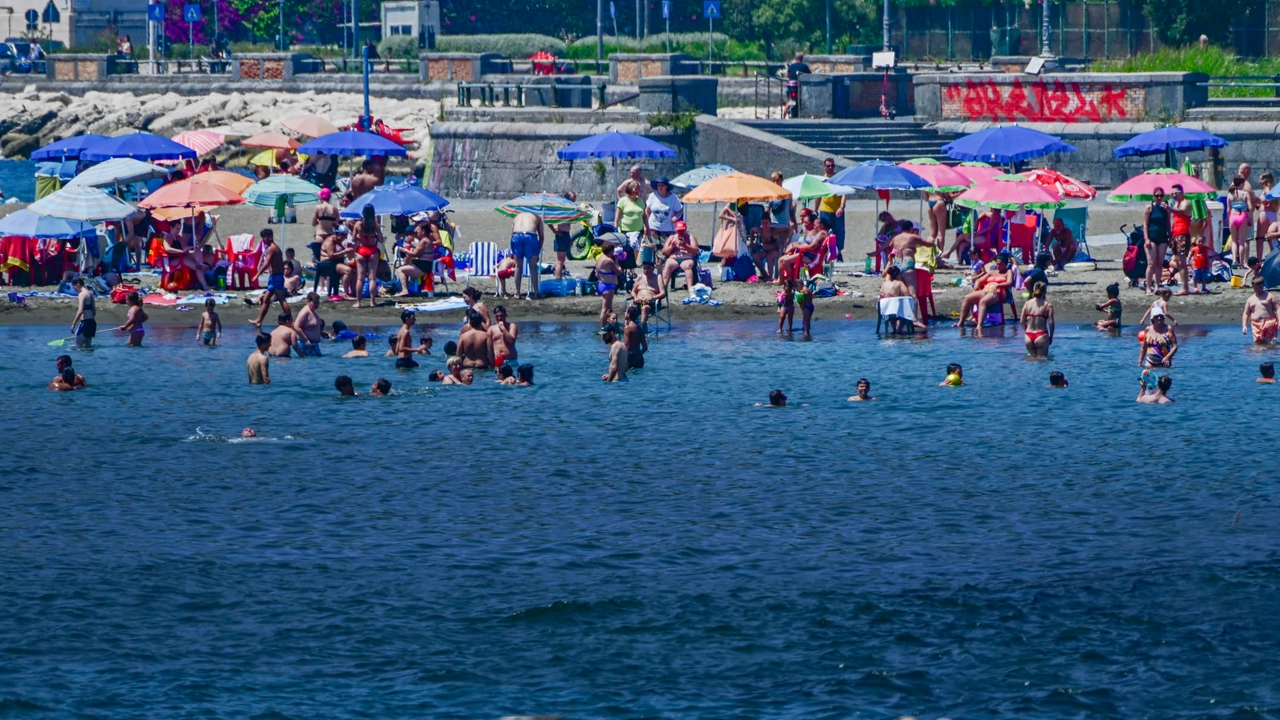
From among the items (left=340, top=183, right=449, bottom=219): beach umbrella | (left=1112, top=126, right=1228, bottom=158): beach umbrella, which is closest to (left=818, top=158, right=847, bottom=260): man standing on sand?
(left=1112, top=126, right=1228, bottom=158): beach umbrella

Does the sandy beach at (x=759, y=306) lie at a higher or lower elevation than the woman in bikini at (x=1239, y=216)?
lower

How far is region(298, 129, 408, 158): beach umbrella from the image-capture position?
3106 centimetres

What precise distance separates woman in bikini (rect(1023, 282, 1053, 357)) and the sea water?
10.2 inches

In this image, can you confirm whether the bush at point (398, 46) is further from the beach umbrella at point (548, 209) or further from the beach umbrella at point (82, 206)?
the beach umbrella at point (548, 209)

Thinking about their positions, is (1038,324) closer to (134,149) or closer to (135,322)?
(135,322)

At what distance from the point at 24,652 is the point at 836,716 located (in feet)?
19.9

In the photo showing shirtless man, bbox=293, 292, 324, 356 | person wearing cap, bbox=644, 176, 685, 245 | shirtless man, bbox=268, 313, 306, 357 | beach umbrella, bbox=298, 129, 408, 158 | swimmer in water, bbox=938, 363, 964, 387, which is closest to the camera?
swimmer in water, bbox=938, 363, 964, 387

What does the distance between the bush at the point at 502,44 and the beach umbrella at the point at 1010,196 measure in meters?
44.6

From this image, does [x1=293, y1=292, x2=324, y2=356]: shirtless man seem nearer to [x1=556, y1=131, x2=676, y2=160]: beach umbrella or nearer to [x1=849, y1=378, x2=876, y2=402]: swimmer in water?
[x1=556, y1=131, x2=676, y2=160]: beach umbrella

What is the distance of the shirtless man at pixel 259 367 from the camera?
2297 centimetres

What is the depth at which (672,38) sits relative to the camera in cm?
6744

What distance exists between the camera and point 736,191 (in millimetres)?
27047

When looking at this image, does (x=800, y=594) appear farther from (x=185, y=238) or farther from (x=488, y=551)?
(x=185, y=238)

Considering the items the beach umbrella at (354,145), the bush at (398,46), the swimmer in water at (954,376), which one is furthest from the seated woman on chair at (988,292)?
the bush at (398,46)
